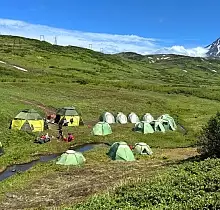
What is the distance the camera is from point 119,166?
40031 millimetres

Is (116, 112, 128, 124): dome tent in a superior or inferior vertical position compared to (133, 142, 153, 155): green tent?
superior

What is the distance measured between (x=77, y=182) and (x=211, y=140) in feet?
44.4

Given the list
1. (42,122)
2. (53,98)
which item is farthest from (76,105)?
(42,122)

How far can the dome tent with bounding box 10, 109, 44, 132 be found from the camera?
57.0 meters

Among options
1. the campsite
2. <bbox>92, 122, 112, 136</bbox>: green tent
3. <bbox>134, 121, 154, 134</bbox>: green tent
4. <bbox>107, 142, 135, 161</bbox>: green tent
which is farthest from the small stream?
<bbox>134, 121, 154, 134</bbox>: green tent

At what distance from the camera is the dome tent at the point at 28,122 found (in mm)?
57031

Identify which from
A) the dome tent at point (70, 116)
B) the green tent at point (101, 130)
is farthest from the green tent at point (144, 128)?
the dome tent at point (70, 116)

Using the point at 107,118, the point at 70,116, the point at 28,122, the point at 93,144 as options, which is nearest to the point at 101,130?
the point at 93,144

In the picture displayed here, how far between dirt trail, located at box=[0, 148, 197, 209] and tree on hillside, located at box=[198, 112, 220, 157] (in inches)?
145

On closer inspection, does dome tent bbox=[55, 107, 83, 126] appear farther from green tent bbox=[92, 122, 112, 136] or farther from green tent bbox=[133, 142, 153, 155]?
green tent bbox=[133, 142, 153, 155]

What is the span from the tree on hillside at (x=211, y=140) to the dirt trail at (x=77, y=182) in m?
3.69

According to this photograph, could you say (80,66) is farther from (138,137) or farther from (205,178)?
(205,178)

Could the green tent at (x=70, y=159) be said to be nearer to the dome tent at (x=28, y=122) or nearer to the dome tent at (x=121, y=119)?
the dome tent at (x=28, y=122)

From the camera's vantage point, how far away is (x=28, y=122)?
57.4 metres
